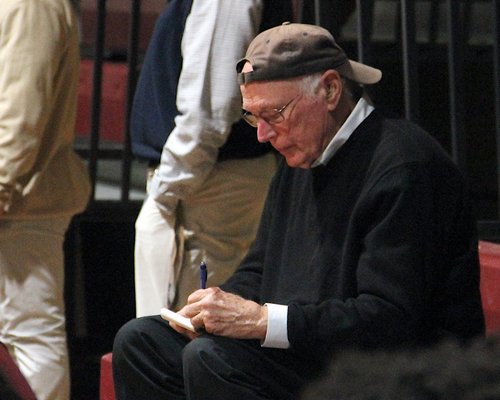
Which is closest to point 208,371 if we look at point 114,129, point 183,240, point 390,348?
point 390,348

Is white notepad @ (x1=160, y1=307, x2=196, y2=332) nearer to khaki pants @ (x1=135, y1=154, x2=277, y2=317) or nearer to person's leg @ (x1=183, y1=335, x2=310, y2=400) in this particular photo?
person's leg @ (x1=183, y1=335, x2=310, y2=400)

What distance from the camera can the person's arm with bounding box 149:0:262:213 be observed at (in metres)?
3.38

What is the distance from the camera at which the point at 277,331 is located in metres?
2.47

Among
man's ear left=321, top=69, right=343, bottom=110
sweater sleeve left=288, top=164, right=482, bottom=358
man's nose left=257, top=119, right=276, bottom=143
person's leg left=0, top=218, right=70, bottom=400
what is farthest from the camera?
person's leg left=0, top=218, right=70, bottom=400

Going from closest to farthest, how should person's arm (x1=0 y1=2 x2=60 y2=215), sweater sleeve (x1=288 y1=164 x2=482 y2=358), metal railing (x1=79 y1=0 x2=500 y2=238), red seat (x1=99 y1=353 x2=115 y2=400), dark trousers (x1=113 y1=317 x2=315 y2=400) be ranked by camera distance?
sweater sleeve (x1=288 y1=164 x2=482 y2=358) < dark trousers (x1=113 y1=317 x2=315 y2=400) < red seat (x1=99 y1=353 x2=115 y2=400) < person's arm (x1=0 y1=2 x2=60 y2=215) < metal railing (x1=79 y1=0 x2=500 y2=238)

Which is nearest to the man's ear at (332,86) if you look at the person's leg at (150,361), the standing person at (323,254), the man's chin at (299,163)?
the standing person at (323,254)

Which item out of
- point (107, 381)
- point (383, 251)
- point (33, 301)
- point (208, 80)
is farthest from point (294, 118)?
point (33, 301)

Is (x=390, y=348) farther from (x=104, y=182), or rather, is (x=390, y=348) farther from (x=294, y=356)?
(x=104, y=182)

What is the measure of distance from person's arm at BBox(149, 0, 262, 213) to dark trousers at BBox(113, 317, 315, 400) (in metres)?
0.78

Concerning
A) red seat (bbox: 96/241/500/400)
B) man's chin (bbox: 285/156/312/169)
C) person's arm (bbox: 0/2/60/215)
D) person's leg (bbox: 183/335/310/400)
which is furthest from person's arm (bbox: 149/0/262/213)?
person's leg (bbox: 183/335/310/400)

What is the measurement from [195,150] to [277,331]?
1066 mm

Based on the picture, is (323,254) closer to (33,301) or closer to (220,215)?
(220,215)

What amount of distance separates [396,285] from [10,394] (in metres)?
1.31

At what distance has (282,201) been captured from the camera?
9.22 feet
